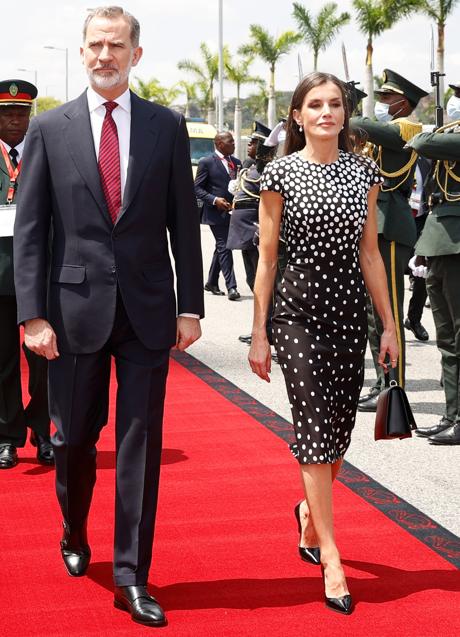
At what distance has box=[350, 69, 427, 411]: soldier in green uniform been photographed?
707 centimetres

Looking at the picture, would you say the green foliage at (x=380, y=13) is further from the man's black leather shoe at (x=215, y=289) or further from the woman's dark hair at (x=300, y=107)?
the woman's dark hair at (x=300, y=107)

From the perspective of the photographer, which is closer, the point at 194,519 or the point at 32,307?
the point at 32,307

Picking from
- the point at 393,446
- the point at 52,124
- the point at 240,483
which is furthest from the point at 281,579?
the point at 393,446

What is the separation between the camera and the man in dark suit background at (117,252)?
3953 mm

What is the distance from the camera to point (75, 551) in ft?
14.4

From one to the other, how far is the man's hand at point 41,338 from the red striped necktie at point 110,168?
1.40 feet

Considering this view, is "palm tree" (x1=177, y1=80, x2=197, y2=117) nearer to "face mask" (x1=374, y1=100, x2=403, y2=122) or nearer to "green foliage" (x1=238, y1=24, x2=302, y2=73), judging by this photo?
"green foliage" (x1=238, y1=24, x2=302, y2=73)

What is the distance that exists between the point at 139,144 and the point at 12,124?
218cm

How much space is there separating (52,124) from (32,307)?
0.62 meters


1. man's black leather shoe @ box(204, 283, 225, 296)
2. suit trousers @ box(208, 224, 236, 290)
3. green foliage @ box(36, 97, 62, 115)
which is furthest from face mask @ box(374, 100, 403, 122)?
green foliage @ box(36, 97, 62, 115)

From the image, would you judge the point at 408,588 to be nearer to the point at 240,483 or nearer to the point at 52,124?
the point at 240,483

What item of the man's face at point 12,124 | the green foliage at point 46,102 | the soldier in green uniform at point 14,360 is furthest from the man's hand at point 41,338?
the green foliage at point 46,102

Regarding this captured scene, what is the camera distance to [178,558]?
15.0ft

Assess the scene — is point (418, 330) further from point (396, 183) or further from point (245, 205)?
point (396, 183)
